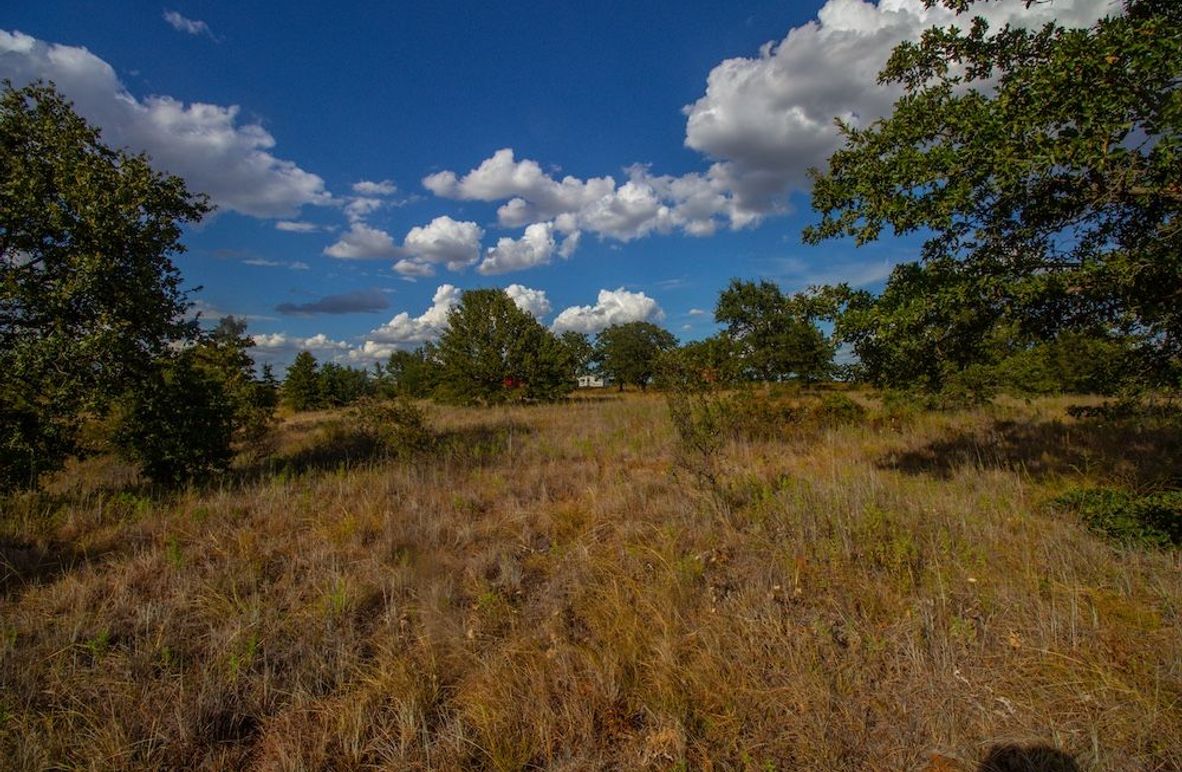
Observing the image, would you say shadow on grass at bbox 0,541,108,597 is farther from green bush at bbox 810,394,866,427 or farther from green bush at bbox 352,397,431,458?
green bush at bbox 810,394,866,427

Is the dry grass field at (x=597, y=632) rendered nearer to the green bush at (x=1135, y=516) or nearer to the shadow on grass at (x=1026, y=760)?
the shadow on grass at (x=1026, y=760)

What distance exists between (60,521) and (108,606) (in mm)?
3104

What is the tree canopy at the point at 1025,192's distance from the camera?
12.3 feet

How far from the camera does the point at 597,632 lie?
3.42 m

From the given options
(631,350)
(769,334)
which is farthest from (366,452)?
(631,350)

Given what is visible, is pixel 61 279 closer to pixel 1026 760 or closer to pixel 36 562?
pixel 36 562

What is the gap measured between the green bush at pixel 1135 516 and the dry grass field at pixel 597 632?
22 cm

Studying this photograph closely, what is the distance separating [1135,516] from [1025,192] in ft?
10.9

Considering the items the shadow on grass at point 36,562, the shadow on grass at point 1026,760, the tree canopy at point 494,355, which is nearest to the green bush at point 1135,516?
the shadow on grass at point 1026,760

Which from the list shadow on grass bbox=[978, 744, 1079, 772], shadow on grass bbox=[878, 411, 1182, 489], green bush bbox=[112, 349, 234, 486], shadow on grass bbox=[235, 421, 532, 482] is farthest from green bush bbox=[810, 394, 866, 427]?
green bush bbox=[112, 349, 234, 486]

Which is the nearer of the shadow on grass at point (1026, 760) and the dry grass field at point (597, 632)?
the shadow on grass at point (1026, 760)

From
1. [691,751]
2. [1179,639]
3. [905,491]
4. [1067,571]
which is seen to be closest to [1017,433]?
[905,491]

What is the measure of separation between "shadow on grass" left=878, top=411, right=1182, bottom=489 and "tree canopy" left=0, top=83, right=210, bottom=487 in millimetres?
12339

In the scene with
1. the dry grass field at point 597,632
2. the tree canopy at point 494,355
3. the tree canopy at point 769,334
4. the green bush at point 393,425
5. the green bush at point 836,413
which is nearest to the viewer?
the dry grass field at point 597,632
